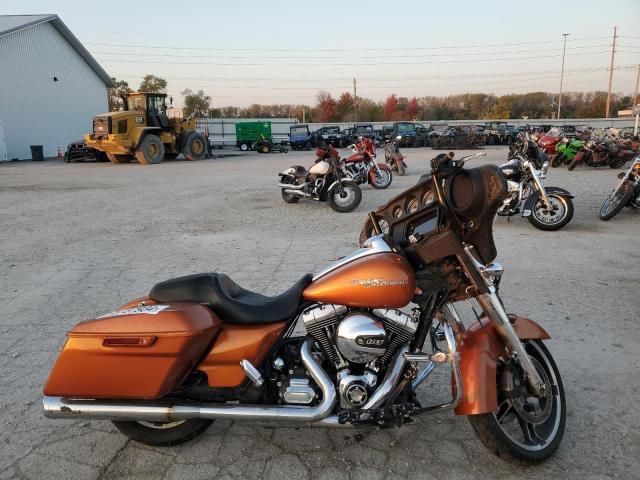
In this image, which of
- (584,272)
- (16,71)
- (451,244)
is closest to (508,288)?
(584,272)

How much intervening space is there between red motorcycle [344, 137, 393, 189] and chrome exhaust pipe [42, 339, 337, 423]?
9603mm

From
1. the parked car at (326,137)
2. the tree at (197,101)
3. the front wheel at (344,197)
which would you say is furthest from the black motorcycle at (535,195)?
the tree at (197,101)

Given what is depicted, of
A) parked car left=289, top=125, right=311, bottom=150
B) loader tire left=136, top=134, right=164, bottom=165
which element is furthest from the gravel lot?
parked car left=289, top=125, right=311, bottom=150

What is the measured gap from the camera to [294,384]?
2428 mm

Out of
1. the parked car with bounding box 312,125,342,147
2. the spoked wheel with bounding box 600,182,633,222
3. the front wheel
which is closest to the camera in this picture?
the spoked wheel with bounding box 600,182,633,222

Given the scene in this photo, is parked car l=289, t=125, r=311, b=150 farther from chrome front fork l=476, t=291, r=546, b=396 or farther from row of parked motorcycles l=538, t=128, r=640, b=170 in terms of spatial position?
chrome front fork l=476, t=291, r=546, b=396

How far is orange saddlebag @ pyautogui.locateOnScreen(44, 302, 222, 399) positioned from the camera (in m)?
2.31

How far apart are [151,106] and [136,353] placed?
23.0 m

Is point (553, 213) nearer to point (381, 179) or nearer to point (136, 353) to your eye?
point (381, 179)

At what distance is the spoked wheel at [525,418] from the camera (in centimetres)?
247

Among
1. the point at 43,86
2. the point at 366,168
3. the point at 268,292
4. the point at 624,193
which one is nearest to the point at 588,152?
the point at 366,168

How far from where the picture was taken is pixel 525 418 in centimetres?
259

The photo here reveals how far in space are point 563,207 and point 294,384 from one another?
6.75m

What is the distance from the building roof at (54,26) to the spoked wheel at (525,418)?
106 feet
